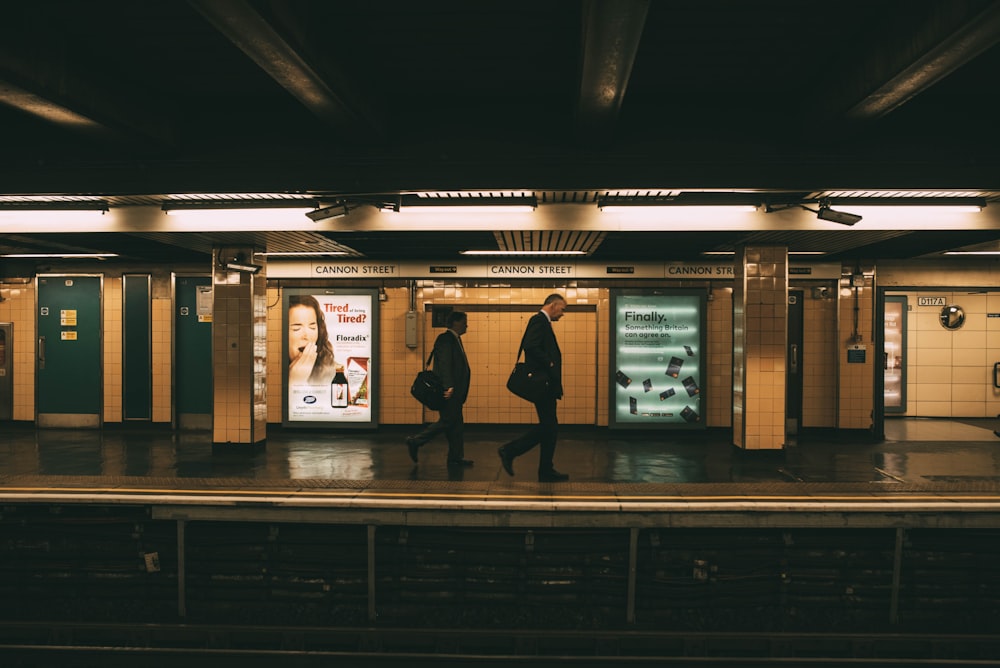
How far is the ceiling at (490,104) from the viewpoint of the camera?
3568mm

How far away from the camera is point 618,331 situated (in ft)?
30.9

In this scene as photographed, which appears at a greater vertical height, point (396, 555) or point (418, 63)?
point (418, 63)

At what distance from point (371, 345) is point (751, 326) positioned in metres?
5.93

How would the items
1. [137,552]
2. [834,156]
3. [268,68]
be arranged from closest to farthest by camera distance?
[268,68] → [137,552] → [834,156]

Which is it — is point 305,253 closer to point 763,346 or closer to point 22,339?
point 22,339

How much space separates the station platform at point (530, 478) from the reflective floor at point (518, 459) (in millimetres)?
28

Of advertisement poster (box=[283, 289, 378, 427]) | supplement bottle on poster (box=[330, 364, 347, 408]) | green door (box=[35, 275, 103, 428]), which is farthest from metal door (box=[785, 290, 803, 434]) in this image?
Answer: green door (box=[35, 275, 103, 428])

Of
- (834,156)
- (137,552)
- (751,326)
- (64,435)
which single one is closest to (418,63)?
(834,156)

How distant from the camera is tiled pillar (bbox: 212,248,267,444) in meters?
7.59

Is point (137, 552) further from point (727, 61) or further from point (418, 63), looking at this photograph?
point (727, 61)

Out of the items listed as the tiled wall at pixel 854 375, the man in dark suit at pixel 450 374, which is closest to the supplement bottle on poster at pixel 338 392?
the man in dark suit at pixel 450 374

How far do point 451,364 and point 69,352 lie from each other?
26.8 ft

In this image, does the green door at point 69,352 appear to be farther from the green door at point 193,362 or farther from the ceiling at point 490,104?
the ceiling at point 490,104

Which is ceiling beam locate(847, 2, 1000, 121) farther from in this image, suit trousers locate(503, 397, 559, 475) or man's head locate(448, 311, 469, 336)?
man's head locate(448, 311, 469, 336)
